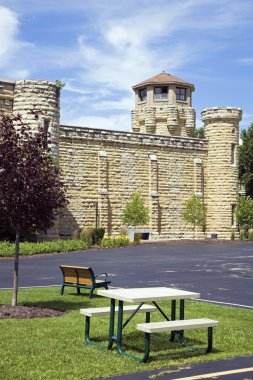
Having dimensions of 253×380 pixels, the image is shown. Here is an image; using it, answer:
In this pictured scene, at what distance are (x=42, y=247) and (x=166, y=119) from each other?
28941 millimetres

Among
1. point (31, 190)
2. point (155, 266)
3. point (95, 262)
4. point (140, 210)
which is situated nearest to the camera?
point (31, 190)

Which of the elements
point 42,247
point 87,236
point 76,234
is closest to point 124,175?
point 76,234

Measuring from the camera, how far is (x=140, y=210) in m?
40.2

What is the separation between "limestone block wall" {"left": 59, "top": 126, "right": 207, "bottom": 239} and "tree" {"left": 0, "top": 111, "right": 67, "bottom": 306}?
82.2ft

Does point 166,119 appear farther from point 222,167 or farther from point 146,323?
point 146,323

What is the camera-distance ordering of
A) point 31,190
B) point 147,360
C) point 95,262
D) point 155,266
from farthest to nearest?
point 95,262, point 155,266, point 31,190, point 147,360

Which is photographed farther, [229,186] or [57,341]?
[229,186]

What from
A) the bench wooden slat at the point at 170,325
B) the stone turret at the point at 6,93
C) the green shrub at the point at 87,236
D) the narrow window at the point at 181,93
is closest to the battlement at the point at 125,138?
the stone turret at the point at 6,93

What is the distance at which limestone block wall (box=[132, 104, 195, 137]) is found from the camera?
5588 cm

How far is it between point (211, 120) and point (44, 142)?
33.8 m

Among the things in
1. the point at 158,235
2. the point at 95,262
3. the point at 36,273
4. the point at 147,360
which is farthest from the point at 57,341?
the point at 158,235

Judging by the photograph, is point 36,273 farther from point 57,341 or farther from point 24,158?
point 57,341

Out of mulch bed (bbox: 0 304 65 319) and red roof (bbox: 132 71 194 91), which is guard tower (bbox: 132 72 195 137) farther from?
mulch bed (bbox: 0 304 65 319)

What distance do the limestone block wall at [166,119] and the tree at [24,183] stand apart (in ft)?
141
